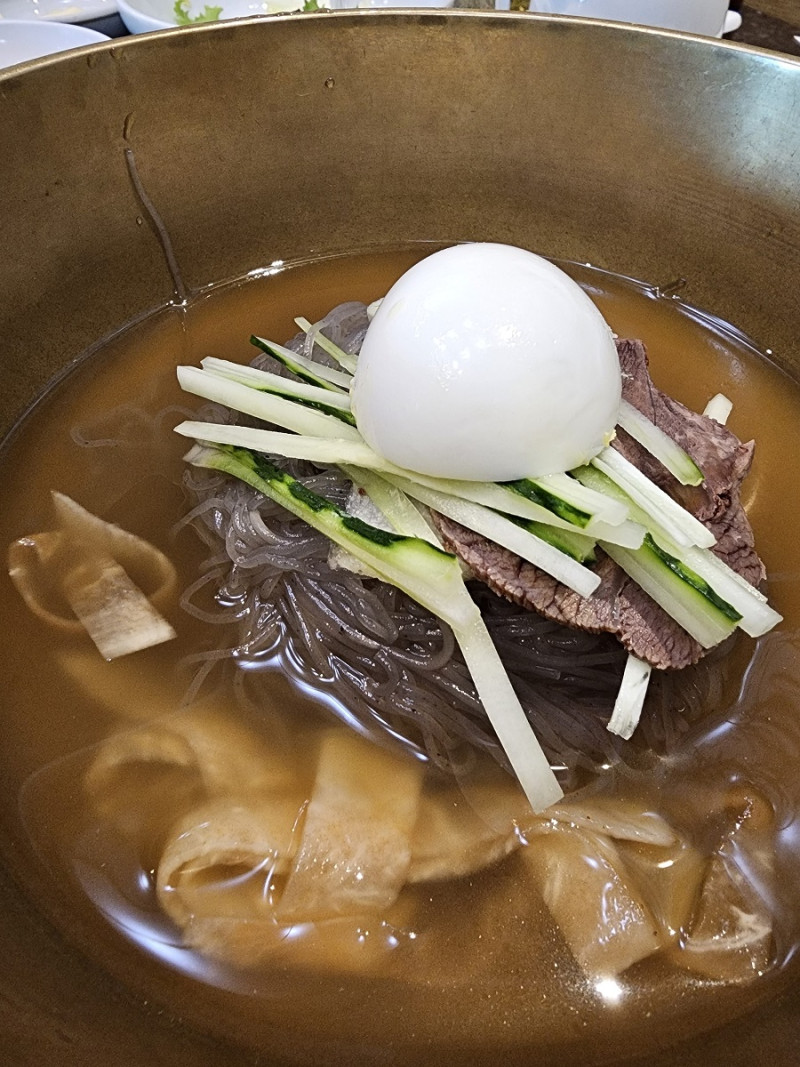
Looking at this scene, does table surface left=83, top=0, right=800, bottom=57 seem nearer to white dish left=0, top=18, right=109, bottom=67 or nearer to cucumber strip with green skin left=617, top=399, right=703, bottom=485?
white dish left=0, top=18, right=109, bottom=67

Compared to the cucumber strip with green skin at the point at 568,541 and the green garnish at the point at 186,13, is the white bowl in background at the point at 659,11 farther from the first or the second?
the cucumber strip with green skin at the point at 568,541

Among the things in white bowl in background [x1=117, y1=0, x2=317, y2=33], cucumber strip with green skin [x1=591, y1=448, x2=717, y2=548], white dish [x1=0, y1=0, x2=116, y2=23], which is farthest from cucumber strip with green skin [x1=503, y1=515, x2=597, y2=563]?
white dish [x1=0, y1=0, x2=116, y2=23]

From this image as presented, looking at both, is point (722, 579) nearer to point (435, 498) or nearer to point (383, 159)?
point (435, 498)

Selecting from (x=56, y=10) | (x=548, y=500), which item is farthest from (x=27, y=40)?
(x=548, y=500)

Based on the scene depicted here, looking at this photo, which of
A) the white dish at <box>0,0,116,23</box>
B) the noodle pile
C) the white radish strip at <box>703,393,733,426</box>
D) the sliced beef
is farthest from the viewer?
the white dish at <box>0,0,116,23</box>

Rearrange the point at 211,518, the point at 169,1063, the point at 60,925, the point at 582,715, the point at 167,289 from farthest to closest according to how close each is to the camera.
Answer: the point at 167,289 < the point at 211,518 < the point at 582,715 < the point at 60,925 < the point at 169,1063

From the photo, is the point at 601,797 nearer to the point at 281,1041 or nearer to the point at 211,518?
the point at 281,1041

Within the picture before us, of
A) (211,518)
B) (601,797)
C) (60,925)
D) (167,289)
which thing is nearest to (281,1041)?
(60,925)
